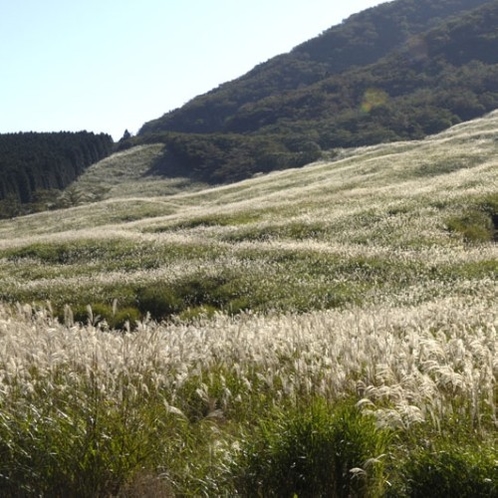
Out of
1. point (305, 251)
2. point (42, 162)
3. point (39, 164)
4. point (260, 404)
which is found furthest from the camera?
point (42, 162)

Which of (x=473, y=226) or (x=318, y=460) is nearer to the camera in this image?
(x=318, y=460)

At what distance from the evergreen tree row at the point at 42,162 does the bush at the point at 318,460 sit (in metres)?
127

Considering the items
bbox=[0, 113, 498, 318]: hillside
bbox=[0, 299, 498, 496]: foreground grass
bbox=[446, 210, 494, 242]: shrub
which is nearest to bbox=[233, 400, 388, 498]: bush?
bbox=[0, 299, 498, 496]: foreground grass

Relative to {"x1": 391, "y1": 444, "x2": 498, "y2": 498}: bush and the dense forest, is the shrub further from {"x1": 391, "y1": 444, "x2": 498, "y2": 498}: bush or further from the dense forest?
the dense forest

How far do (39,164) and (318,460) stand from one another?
6283 inches

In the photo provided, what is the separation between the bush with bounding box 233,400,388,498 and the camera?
13.5 feet

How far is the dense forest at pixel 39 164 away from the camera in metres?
139

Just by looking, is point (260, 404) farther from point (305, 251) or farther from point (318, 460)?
point (305, 251)

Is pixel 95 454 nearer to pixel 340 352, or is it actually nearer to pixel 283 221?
pixel 340 352

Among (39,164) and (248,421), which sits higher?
(39,164)

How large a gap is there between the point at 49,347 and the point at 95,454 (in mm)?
2575

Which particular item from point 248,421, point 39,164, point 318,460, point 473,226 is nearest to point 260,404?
point 248,421

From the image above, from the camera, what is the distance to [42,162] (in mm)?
155125

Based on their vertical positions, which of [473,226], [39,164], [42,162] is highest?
[42,162]
